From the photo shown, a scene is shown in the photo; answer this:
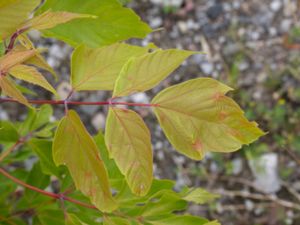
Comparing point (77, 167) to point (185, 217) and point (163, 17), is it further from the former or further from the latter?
point (163, 17)

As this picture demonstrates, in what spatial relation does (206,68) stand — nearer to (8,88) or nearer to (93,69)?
(93,69)

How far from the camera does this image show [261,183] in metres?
2.13

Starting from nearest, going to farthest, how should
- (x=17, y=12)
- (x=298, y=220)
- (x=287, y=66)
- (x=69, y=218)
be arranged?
(x=17, y=12), (x=69, y=218), (x=298, y=220), (x=287, y=66)

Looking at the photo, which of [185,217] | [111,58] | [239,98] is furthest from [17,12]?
[239,98]

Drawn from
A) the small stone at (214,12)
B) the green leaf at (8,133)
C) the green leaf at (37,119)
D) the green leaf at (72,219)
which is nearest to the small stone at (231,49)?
the small stone at (214,12)

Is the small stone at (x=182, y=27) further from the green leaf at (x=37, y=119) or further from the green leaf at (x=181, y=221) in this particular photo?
the green leaf at (x=181, y=221)

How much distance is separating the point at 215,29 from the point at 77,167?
1.73 metres

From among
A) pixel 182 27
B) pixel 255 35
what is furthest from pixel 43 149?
pixel 255 35

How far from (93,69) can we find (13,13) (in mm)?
132

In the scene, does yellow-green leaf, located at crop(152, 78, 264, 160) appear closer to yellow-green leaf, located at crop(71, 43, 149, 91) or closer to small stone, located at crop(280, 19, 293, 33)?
yellow-green leaf, located at crop(71, 43, 149, 91)

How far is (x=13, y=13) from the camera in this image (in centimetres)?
64

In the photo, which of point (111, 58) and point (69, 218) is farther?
point (69, 218)

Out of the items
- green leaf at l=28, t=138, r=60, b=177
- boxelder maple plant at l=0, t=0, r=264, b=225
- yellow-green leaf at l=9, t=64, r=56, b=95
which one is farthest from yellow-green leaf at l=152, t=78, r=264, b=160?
green leaf at l=28, t=138, r=60, b=177

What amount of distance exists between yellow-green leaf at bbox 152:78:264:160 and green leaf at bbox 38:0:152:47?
0.20 metres
